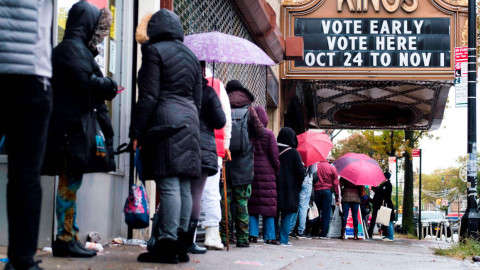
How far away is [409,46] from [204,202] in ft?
39.8

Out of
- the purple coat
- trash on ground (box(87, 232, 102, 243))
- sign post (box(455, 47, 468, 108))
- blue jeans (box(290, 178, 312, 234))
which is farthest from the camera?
sign post (box(455, 47, 468, 108))

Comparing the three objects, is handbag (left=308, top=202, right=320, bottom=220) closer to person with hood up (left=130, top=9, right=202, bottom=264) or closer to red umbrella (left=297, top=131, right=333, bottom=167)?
red umbrella (left=297, top=131, right=333, bottom=167)

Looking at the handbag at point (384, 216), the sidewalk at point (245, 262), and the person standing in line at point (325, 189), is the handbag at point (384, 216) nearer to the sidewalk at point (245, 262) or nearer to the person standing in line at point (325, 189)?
the person standing in line at point (325, 189)

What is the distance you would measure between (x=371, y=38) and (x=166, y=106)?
13.4m

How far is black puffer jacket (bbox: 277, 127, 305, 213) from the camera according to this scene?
30.7 ft

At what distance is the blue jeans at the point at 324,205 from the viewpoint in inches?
526

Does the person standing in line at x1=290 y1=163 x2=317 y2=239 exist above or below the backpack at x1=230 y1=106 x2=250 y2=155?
below

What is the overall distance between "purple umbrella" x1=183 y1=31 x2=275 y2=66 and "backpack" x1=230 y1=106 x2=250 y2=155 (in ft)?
2.42

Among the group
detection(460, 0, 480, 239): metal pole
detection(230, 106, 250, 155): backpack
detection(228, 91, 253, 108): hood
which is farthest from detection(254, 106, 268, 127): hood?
detection(460, 0, 480, 239): metal pole

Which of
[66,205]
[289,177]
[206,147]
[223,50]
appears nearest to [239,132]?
[223,50]

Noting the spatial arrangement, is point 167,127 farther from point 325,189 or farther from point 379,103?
point 379,103

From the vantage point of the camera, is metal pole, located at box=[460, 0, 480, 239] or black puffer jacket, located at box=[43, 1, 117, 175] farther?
metal pole, located at box=[460, 0, 480, 239]

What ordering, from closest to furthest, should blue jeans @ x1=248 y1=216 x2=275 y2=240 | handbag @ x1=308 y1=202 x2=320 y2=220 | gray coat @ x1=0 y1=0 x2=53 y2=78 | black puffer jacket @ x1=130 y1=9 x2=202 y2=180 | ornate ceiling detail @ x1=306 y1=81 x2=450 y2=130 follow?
gray coat @ x1=0 y1=0 x2=53 y2=78 < black puffer jacket @ x1=130 y1=9 x2=202 y2=180 < blue jeans @ x1=248 y1=216 x2=275 y2=240 < handbag @ x1=308 y1=202 x2=320 y2=220 < ornate ceiling detail @ x1=306 y1=81 x2=450 y2=130

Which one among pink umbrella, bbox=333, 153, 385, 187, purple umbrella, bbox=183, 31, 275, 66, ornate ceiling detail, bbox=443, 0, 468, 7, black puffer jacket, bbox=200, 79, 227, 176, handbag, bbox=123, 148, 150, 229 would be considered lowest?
handbag, bbox=123, 148, 150, 229
